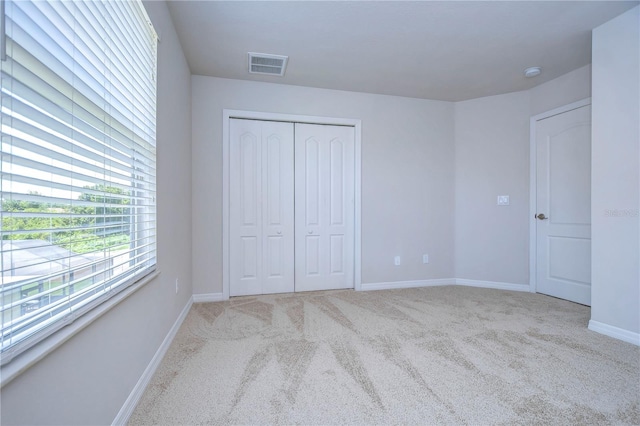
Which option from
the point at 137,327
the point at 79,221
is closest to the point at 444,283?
the point at 137,327

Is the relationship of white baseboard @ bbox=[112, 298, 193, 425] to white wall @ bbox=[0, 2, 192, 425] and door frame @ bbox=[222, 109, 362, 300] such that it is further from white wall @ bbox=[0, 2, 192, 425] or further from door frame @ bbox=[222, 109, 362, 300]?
door frame @ bbox=[222, 109, 362, 300]

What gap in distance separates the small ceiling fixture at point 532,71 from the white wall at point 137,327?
3.43 m

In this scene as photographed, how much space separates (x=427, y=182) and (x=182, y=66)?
3.12 metres

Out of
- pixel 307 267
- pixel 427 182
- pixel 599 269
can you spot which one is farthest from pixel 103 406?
pixel 427 182

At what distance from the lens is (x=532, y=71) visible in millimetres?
3059

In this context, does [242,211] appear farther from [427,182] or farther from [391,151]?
[427,182]

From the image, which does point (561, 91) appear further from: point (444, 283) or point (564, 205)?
point (444, 283)

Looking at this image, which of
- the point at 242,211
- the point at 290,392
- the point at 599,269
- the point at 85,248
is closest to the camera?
the point at 85,248

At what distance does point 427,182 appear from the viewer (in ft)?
12.8

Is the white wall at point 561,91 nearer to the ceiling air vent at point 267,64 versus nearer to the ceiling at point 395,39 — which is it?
the ceiling at point 395,39

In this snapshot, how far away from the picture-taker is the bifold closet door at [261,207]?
3336 mm

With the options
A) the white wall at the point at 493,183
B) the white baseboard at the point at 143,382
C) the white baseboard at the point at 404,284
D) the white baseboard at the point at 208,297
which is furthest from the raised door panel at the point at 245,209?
the white wall at the point at 493,183

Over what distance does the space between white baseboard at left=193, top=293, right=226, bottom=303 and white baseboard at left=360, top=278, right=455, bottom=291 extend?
5.52ft

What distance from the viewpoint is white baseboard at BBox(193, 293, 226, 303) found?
125 inches
